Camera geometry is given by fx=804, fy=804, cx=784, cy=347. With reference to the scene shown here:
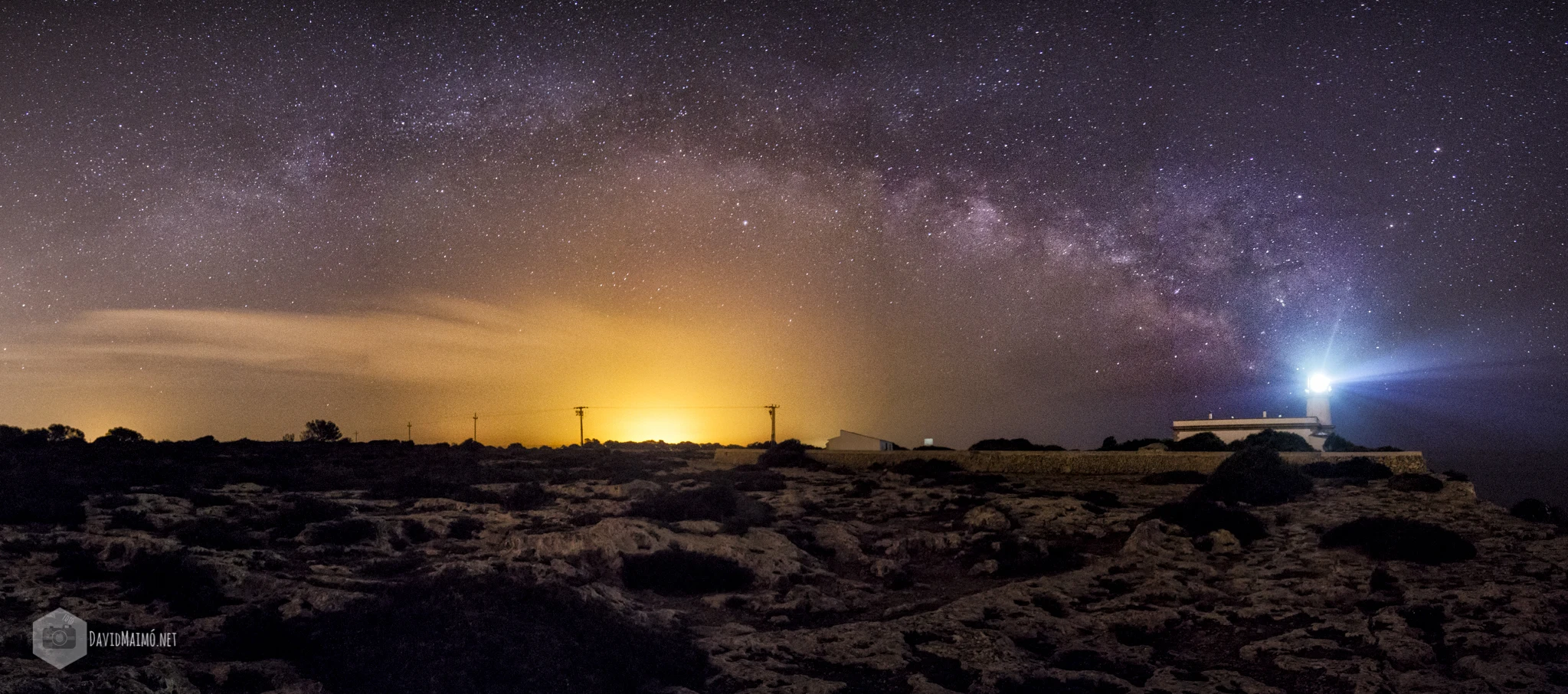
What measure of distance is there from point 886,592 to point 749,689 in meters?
5.39

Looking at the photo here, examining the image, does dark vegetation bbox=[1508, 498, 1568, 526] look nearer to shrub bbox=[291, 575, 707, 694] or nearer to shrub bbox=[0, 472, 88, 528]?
shrub bbox=[291, 575, 707, 694]

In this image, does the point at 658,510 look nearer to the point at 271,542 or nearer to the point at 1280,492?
the point at 271,542

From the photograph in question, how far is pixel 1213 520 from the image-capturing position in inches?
667

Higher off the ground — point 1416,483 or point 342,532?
point 342,532

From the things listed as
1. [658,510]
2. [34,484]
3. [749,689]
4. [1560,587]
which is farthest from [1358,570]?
[34,484]

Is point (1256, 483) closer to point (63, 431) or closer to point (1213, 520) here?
point (1213, 520)

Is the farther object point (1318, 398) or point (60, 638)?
point (1318, 398)

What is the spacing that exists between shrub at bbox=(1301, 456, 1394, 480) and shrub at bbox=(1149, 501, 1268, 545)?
938 cm

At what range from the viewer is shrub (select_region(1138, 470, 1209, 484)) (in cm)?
2609

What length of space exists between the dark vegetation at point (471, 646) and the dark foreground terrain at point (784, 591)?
4 cm

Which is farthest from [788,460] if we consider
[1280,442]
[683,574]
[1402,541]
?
[1402,541]

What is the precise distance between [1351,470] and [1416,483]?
10.3 feet

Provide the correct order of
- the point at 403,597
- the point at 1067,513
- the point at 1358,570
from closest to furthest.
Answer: the point at 403,597 → the point at 1358,570 → the point at 1067,513

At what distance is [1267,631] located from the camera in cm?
1131
